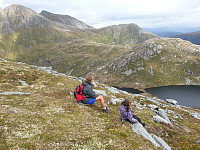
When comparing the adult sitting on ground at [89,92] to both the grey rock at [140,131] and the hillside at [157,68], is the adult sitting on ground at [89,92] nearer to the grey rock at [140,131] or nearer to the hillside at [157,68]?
the grey rock at [140,131]

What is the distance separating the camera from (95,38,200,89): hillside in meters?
161

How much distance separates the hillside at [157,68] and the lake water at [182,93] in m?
11.1

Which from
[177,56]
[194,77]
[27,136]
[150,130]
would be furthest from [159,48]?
[27,136]

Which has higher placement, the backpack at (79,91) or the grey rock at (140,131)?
the backpack at (79,91)

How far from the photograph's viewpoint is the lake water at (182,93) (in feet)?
366

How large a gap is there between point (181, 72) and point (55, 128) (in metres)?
193

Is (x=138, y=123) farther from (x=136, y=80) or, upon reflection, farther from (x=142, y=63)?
(x=142, y=63)

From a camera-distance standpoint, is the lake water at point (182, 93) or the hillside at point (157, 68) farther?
the hillside at point (157, 68)

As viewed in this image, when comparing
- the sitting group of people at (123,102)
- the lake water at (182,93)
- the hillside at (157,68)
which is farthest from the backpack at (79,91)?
the hillside at (157,68)

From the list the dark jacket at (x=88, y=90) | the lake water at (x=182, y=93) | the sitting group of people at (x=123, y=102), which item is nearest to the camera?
the sitting group of people at (x=123, y=102)

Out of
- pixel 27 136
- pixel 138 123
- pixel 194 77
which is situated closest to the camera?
pixel 27 136

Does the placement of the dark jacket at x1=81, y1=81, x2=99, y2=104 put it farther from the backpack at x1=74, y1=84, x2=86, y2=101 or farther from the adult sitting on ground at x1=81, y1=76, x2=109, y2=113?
the backpack at x1=74, y1=84, x2=86, y2=101

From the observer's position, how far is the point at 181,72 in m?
166

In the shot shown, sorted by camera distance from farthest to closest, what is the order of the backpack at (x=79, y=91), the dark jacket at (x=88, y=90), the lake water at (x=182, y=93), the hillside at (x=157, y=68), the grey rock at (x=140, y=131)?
1. the hillside at (x=157, y=68)
2. the lake water at (x=182, y=93)
3. the backpack at (x=79, y=91)
4. the dark jacket at (x=88, y=90)
5. the grey rock at (x=140, y=131)
